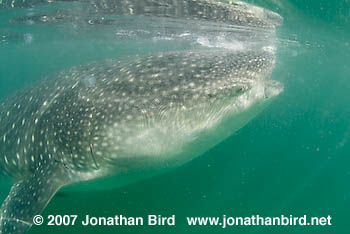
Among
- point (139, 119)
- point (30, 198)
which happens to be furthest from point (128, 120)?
point (30, 198)

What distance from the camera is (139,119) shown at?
11.8ft

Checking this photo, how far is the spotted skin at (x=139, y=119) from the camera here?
3553 millimetres

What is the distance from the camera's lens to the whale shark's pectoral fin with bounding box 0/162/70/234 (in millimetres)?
3672

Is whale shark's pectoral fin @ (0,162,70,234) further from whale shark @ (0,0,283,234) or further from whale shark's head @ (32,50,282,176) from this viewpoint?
whale shark's head @ (32,50,282,176)

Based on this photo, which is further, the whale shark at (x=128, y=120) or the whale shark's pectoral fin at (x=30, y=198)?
the whale shark's pectoral fin at (x=30, y=198)

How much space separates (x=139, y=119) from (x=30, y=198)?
1.88 m

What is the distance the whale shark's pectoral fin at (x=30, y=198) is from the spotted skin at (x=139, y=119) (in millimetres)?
14

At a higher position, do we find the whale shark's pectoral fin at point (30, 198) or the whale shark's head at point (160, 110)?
the whale shark's head at point (160, 110)

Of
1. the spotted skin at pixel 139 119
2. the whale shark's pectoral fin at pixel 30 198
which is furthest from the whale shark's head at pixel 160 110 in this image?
the whale shark's pectoral fin at pixel 30 198

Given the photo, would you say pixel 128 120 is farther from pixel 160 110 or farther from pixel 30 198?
pixel 30 198

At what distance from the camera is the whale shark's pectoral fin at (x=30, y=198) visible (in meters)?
3.67

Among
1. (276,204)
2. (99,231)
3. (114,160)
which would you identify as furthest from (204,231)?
(276,204)

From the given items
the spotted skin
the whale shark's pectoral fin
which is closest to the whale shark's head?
the spotted skin

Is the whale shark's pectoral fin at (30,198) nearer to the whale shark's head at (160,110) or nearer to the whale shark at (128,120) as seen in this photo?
the whale shark at (128,120)
